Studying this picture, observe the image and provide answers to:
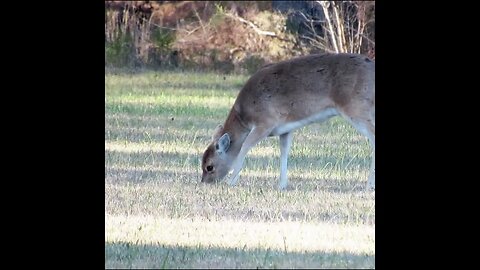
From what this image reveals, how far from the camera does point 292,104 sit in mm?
13719

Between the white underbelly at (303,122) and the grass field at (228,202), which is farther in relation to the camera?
the white underbelly at (303,122)

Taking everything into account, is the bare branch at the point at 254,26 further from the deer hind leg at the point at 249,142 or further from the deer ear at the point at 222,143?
the deer hind leg at the point at 249,142

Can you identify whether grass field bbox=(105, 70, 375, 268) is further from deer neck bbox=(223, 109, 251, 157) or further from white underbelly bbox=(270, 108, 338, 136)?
white underbelly bbox=(270, 108, 338, 136)

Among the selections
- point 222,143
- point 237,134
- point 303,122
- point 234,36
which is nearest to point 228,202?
point 303,122

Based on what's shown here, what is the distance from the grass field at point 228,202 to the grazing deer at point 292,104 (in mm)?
311

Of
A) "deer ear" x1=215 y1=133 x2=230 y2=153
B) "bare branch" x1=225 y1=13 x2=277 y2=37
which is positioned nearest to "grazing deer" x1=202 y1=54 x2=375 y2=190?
"deer ear" x1=215 y1=133 x2=230 y2=153

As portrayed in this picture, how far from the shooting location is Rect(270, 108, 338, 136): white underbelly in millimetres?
13570

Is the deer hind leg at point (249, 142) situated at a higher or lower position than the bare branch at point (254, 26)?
higher

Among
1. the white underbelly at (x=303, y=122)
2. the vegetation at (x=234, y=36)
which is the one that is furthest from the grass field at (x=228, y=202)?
the vegetation at (x=234, y=36)

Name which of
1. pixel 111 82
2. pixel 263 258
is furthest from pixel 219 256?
pixel 111 82

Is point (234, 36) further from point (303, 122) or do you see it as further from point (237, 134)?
point (303, 122)

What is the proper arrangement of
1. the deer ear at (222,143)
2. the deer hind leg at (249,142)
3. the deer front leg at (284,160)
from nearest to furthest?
the deer front leg at (284,160) → the deer hind leg at (249,142) → the deer ear at (222,143)

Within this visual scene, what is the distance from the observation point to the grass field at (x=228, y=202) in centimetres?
953
